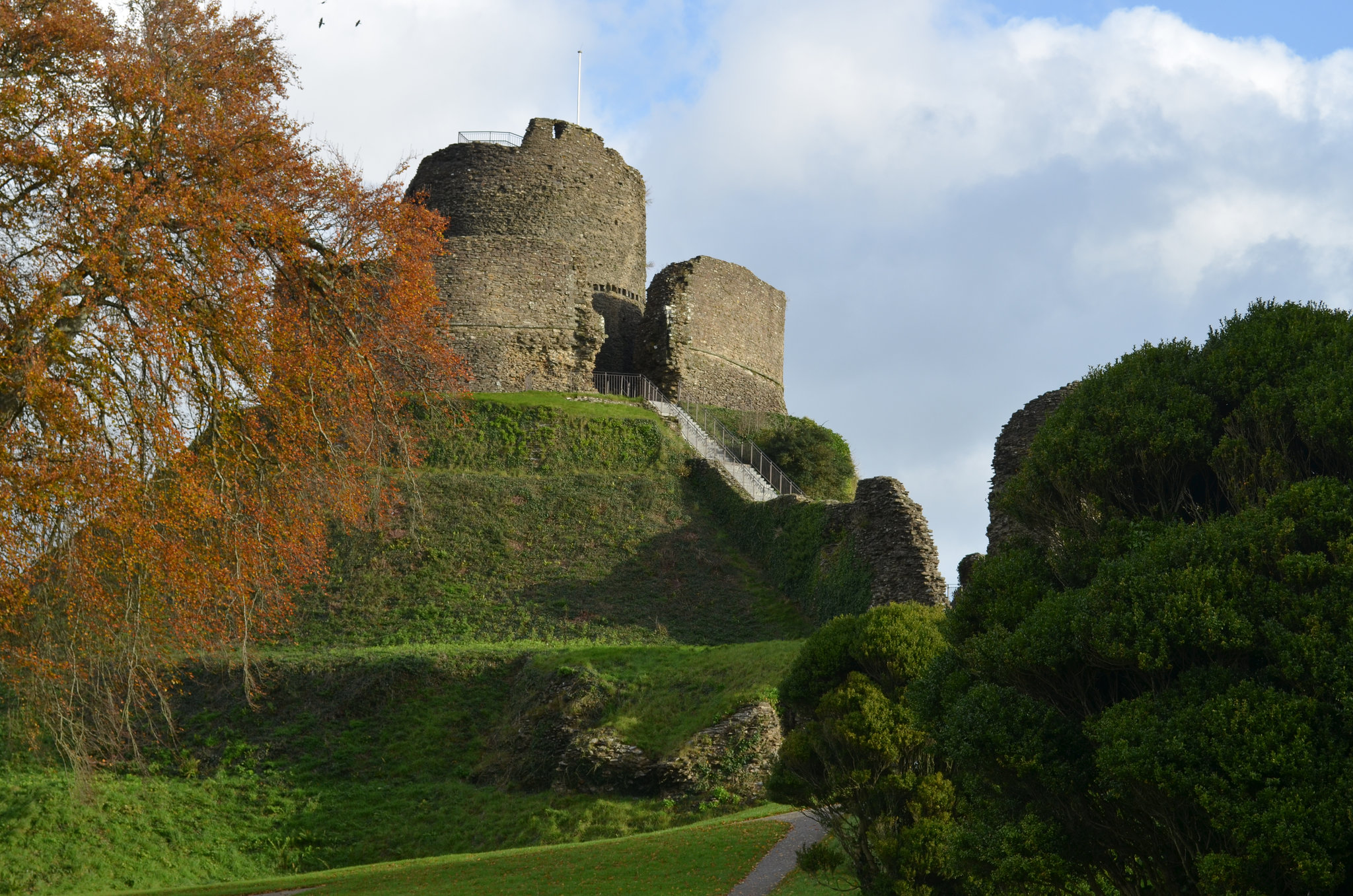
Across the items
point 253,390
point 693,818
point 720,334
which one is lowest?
point 693,818

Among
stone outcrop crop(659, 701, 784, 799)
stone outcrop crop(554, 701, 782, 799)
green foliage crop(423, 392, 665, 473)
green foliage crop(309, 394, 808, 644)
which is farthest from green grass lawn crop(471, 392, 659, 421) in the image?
stone outcrop crop(659, 701, 784, 799)

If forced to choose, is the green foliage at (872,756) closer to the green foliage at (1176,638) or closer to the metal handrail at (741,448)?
the green foliage at (1176,638)

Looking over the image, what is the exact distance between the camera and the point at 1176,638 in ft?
23.8

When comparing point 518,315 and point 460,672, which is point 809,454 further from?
point 460,672

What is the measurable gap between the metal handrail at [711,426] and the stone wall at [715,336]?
1.75 ft

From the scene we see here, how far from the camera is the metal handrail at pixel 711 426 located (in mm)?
38531

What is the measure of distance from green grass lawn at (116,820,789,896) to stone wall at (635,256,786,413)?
2683cm

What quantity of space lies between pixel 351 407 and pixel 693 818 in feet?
32.0

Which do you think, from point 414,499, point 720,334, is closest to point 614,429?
point 720,334

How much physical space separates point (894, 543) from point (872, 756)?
51.1 feet

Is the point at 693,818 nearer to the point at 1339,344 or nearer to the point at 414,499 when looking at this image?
the point at 414,499

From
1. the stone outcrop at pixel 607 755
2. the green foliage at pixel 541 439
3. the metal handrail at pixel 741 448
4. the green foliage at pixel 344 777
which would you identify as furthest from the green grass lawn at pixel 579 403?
the stone outcrop at pixel 607 755

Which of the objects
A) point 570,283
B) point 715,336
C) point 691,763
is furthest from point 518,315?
point 691,763

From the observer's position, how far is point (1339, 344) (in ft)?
26.2
